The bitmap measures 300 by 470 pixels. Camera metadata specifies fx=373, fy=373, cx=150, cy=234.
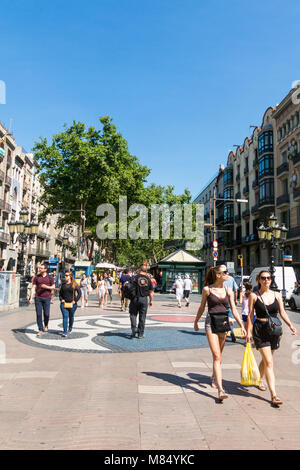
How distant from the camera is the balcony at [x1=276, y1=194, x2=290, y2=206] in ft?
123

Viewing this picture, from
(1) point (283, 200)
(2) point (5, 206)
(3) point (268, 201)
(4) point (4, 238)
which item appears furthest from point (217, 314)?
(2) point (5, 206)

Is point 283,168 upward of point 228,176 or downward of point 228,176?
downward

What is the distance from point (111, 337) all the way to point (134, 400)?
4770 millimetres

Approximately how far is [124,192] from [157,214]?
35.7 feet

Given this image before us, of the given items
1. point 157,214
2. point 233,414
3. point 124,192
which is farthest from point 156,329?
point 157,214

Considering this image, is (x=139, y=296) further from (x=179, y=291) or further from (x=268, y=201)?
(x=268, y=201)

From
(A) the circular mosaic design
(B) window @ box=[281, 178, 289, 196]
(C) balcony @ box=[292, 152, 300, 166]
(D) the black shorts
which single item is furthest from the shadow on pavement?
(B) window @ box=[281, 178, 289, 196]

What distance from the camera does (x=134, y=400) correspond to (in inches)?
178

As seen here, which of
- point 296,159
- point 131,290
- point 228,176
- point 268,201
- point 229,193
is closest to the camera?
point 131,290

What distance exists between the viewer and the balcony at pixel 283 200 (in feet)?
123

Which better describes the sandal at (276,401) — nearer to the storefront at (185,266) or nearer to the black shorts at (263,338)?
the black shorts at (263,338)
